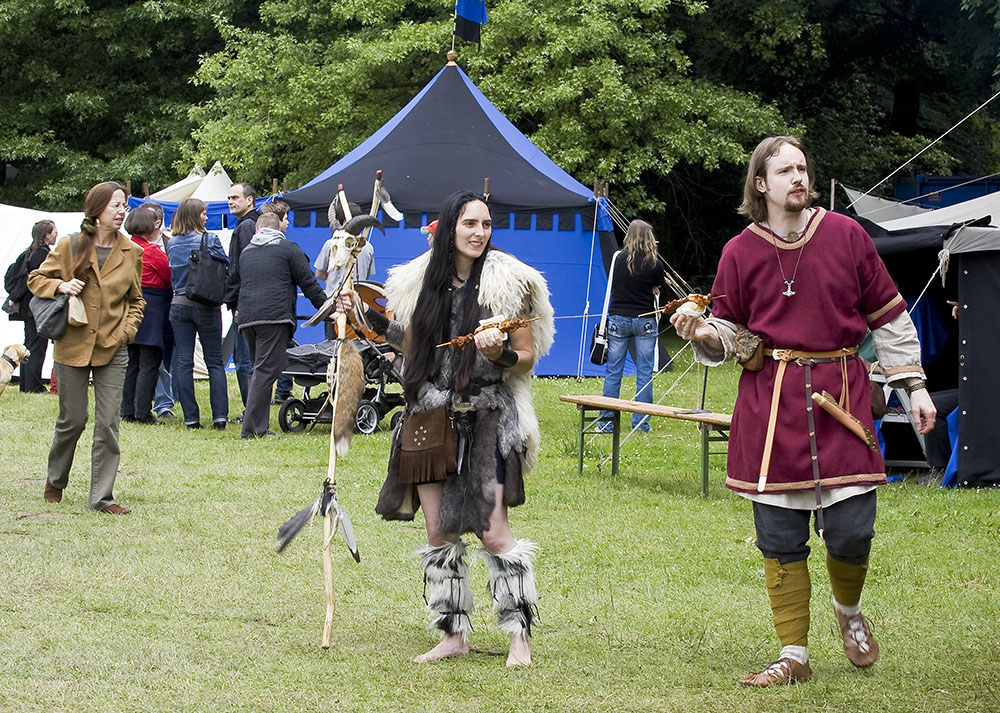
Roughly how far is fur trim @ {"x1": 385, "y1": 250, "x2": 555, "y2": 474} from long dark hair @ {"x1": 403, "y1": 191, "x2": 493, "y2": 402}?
2.0 inches

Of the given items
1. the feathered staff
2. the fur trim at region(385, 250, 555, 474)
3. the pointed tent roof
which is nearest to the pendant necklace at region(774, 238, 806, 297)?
the fur trim at region(385, 250, 555, 474)

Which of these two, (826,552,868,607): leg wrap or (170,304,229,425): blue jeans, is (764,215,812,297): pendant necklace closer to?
(826,552,868,607): leg wrap

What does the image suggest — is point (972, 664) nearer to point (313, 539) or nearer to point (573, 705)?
point (573, 705)

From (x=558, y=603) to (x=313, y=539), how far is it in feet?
5.89

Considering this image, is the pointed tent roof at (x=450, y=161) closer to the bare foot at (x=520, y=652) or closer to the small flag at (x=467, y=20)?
the small flag at (x=467, y=20)

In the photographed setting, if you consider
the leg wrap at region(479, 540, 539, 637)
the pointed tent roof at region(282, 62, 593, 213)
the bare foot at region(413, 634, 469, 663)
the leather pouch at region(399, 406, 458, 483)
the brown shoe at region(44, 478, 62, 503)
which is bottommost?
the bare foot at region(413, 634, 469, 663)

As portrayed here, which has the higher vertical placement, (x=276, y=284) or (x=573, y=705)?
(x=276, y=284)

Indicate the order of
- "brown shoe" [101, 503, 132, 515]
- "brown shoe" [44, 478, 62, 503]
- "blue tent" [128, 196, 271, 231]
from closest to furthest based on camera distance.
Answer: "brown shoe" [101, 503, 132, 515], "brown shoe" [44, 478, 62, 503], "blue tent" [128, 196, 271, 231]

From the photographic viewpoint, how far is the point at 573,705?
4.16m

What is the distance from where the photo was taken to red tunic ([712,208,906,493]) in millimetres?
4277

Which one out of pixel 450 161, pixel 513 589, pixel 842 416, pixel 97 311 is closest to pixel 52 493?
pixel 97 311

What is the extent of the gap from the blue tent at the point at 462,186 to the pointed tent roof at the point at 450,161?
11 millimetres

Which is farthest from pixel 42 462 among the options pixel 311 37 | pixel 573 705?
pixel 311 37

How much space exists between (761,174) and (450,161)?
1037 cm
